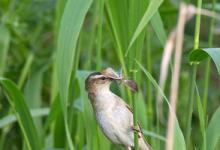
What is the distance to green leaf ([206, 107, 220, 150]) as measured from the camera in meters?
1.89

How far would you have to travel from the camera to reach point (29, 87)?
3.28m

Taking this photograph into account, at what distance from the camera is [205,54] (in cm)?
177

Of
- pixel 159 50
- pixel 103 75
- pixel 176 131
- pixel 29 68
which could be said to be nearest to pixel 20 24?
pixel 29 68

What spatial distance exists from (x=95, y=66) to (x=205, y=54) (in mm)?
1587

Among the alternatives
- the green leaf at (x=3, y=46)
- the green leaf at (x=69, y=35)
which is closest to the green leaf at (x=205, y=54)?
the green leaf at (x=69, y=35)

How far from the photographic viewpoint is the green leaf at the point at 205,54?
170 cm

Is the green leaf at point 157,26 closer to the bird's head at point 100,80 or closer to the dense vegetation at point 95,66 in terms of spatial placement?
the dense vegetation at point 95,66

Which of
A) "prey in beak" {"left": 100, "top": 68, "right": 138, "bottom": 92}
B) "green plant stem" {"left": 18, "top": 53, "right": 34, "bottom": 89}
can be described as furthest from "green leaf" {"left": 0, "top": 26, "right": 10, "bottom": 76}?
"prey in beak" {"left": 100, "top": 68, "right": 138, "bottom": 92}

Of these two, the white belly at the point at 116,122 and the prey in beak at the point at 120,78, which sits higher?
the prey in beak at the point at 120,78

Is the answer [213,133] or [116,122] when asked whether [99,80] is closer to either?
[116,122]

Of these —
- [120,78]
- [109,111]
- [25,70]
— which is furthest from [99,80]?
[25,70]

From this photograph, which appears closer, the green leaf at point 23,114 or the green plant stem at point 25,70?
the green leaf at point 23,114

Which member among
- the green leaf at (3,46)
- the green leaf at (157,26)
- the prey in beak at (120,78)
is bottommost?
the green leaf at (3,46)

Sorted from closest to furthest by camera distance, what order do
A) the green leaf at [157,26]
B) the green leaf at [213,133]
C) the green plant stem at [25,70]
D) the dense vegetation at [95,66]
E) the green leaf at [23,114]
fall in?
the dense vegetation at [95,66] < the green leaf at [213,133] < the green leaf at [157,26] < the green leaf at [23,114] < the green plant stem at [25,70]
